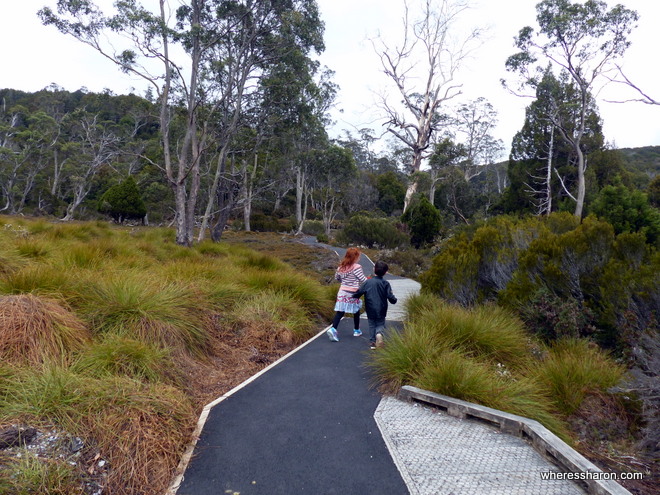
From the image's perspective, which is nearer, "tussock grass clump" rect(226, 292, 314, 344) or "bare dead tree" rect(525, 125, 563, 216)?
"tussock grass clump" rect(226, 292, 314, 344)

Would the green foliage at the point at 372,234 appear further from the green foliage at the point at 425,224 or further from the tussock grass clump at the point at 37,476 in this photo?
the tussock grass clump at the point at 37,476

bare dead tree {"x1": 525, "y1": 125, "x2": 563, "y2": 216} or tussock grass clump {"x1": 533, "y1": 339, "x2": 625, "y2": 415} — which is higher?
bare dead tree {"x1": 525, "y1": 125, "x2": 563, "y2": 216}

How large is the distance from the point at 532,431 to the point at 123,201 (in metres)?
35.2

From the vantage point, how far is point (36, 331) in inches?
161

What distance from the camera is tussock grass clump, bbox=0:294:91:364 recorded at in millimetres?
3877

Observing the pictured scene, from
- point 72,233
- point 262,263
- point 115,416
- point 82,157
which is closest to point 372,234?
point 262,263

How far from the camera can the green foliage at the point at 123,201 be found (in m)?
32.8

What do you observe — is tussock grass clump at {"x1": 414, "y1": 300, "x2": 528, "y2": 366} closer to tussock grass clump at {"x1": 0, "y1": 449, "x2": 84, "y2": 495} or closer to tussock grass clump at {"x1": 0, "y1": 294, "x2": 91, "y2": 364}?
tussock grass clump at {"x1": 0, "y1": 449, "x2": 84, "y2": 495}

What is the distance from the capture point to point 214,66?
19406mm

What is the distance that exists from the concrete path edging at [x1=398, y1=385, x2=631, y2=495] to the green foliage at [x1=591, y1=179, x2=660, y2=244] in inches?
470

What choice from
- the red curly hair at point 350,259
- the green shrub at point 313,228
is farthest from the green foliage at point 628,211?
the green shrub at point 313,228

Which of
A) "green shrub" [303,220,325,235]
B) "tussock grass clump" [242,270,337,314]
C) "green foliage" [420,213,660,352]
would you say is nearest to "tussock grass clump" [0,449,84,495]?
"tussock grass clump" [242,270,337,314]

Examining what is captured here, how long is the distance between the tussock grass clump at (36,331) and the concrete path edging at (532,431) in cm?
356

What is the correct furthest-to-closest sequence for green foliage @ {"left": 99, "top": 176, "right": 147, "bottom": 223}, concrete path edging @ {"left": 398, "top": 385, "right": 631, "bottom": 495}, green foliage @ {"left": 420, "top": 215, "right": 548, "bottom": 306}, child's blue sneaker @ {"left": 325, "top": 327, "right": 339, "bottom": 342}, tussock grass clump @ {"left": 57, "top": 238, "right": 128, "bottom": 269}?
green foliage @ {"left": 99, "top": 176, "right": 147, "bottom": 223} < green foliage @ {"left": 420, "top": 215, "right": 548, "bottom": 306} < tussock grass clump @ {"left": 57, "top": 238, "right": 128, "bottom": 269} < child's blue sneaker @ {"left": 325, "top": 327, "right": 339, "bottom": 342} < concrete path edging @ {"left": 398, "top": 385, "right": 631, "bottom": 495}
